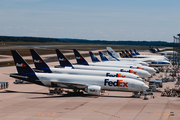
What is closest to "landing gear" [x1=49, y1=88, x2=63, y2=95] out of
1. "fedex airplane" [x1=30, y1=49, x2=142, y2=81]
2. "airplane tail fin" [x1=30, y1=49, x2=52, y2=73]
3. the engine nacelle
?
the engine nacelle

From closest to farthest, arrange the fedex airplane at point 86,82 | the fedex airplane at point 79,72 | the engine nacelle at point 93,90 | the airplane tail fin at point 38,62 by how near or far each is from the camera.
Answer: the engine nacelle at point 93,90, the fedex airplane at point 86,82, the fedex airplane at point 79,72, the airplane tail fin at point 38,62

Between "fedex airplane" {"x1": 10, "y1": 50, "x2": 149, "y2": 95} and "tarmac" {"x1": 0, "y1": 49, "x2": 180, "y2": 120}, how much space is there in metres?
1.65

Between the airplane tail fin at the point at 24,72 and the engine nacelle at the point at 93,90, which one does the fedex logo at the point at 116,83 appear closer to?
the engine nacelle at the point at 93,90

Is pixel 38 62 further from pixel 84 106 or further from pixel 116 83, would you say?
pixel 84 106

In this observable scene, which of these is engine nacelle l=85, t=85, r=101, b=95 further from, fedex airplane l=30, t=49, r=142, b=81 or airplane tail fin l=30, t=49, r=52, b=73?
airplane tail fin l=30, t=49, r=52, b=73

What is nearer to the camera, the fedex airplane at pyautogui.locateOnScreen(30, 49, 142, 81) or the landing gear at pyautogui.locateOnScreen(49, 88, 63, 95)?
the landing gear at pyautogui.locateOnScreen(49, 88, 63, 95)

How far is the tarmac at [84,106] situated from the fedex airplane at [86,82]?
65.0 inches

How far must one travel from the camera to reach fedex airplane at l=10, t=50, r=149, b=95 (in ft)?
157

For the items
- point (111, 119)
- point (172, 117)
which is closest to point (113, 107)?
point (111, 119)

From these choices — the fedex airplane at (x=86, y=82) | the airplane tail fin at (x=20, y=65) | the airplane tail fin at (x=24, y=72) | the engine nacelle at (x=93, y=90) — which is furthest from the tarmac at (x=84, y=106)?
the airplane tail fin at (x=20, y=65)

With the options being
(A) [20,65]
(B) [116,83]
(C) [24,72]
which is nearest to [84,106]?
(B) [116,83]

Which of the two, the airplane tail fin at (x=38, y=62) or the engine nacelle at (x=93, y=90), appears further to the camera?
the airplane tail fin at (x=38, y=62)

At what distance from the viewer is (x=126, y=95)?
165 ft

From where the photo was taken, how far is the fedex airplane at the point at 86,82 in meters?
47.9
